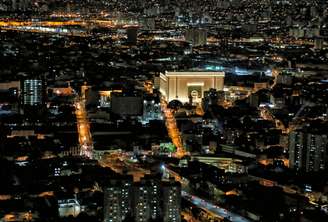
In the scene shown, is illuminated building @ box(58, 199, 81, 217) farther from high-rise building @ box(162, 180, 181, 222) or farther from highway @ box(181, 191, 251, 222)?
highway @ box(181, 191, 251, 222)

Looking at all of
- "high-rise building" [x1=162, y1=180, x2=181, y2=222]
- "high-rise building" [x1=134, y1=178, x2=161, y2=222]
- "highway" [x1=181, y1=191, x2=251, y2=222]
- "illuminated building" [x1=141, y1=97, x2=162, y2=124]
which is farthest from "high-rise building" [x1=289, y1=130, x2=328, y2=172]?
"illuminated building" [x1=141, y1=97, x2=162, y2=124]

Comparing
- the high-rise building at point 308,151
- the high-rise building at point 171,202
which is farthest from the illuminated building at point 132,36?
the high-rise building at point 171,202

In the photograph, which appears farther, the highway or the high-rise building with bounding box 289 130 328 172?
the high-rise building with bounding box 289 130 328 172

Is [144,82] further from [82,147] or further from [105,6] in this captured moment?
[105,6]

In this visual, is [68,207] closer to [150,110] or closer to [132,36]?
[150,110]

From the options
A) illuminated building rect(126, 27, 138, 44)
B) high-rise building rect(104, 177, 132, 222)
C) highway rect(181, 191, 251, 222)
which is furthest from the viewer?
illuminated building rect(126, 27, 138, 44)

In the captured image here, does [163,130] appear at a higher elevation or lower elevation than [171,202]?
higher

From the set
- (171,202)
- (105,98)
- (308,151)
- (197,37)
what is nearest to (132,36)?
(197,37)
